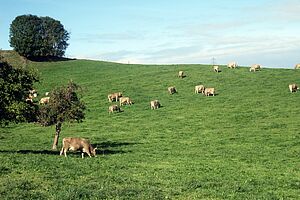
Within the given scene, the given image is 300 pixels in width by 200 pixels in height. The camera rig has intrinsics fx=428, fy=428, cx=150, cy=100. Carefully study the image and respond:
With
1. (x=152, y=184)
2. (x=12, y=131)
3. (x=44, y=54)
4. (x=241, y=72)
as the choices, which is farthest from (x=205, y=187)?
(x=44, y=54)

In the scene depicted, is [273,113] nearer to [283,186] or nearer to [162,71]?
[283,186]

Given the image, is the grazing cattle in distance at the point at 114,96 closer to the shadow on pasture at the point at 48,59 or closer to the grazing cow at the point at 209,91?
the grazing cow at the point at 209,91

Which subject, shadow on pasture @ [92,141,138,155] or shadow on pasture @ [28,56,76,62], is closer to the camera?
shadow on pasture @ [92,141,138,155]

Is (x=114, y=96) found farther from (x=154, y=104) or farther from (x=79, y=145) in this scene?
(x=79, y=145)

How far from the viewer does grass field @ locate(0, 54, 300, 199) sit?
1884cm

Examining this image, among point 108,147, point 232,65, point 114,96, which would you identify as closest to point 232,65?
point 232,65

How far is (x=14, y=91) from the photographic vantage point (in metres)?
31.4

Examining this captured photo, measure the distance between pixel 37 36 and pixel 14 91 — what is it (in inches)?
3201

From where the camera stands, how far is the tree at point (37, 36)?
107 metres

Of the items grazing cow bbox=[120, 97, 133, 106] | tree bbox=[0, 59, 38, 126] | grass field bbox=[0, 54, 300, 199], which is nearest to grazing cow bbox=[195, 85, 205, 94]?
grass field bbox=[0, 54, 300, 199]

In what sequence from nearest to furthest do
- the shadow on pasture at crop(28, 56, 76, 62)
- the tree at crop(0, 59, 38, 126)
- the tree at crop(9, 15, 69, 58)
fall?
the tree at crop(0, 59, 38, 126) → the tree at crop(9, 15, 69, 58) → the shadow on pasture at crop(28, 56, 76, 62)

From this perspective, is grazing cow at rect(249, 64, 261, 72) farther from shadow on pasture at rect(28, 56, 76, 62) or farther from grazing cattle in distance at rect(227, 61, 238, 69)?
shadow on pasture at rect(28, 56, 76, 62)

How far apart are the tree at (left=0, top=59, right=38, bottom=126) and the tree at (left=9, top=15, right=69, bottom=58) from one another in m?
77.1

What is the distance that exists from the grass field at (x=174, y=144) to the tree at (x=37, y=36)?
89.7ft
